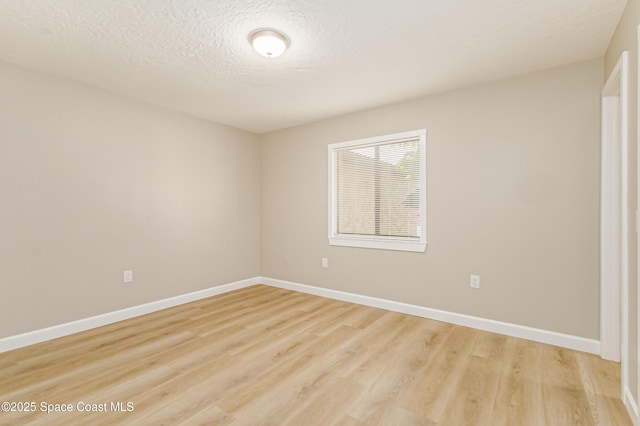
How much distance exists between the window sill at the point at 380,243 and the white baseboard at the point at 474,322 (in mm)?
651

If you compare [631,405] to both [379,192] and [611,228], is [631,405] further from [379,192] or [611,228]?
[379,192]

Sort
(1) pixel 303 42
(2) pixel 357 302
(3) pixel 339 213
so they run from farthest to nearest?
(3) pixel 339 213 → (2) pixel 357 302 → (1) pixel 303 42

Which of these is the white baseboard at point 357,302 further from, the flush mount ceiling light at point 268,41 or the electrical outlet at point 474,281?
the flush mount ceiling light at point 268,41

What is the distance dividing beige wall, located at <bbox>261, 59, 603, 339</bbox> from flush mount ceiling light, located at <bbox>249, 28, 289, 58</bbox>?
1.85m

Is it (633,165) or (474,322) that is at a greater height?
(633,165)

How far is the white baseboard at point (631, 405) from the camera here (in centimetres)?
168

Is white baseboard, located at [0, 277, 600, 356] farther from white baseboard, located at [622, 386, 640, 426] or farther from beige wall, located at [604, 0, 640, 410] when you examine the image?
beige wall, located at [604, 0, 640, 410]

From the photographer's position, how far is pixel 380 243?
3.83 metres

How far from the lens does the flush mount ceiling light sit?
2211 mm

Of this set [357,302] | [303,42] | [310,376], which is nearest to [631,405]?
[310,376]

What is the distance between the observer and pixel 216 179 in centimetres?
445

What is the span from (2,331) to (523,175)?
15.9 ft

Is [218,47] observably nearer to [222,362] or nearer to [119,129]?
[119,129]

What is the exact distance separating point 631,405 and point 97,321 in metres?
4.35
